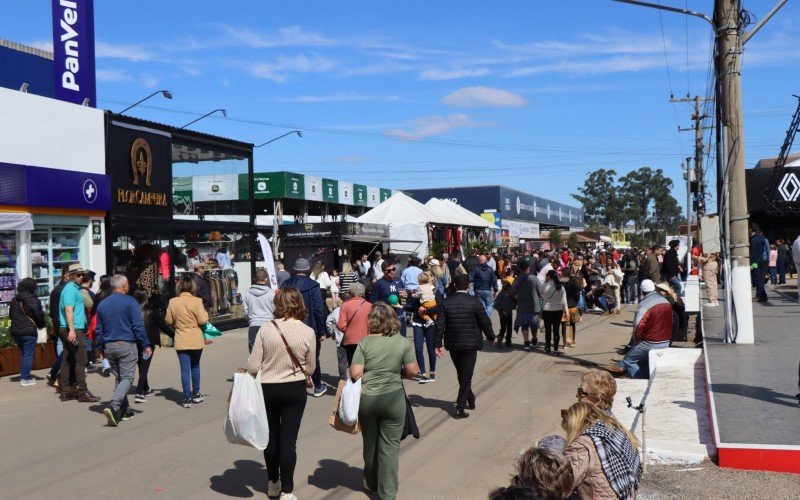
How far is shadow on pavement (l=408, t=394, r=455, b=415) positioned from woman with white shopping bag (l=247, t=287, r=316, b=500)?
3857mm

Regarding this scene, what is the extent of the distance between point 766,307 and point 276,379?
15612 millimetres

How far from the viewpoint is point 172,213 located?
18.6m

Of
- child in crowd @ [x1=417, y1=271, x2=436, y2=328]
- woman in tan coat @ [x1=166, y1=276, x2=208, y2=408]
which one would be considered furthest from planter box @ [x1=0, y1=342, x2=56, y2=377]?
child in crowd @ [x1=417, y1=271, x2=436, y2=328]

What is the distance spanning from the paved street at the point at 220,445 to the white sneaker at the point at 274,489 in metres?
0.21

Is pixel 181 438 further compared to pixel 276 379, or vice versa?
pixel 181 438

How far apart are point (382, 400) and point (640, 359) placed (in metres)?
6.22

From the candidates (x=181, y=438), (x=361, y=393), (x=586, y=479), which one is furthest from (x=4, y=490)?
(x=586, y=479)

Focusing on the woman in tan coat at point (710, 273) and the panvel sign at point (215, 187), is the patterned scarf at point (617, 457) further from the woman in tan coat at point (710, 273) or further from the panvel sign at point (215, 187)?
the panvel sign at point (215, 187)

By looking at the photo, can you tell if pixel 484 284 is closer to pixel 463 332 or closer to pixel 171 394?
pixel 463 332

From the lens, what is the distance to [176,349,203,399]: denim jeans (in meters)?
9.84

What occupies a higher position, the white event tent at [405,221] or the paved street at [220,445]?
the white event tent at [405,221]

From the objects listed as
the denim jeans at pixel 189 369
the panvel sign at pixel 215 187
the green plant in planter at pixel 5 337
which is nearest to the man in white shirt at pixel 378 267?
the panvel sign at pixel 215 187

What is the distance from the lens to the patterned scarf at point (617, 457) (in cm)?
370

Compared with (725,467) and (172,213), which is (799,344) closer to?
Result: (725,467)
